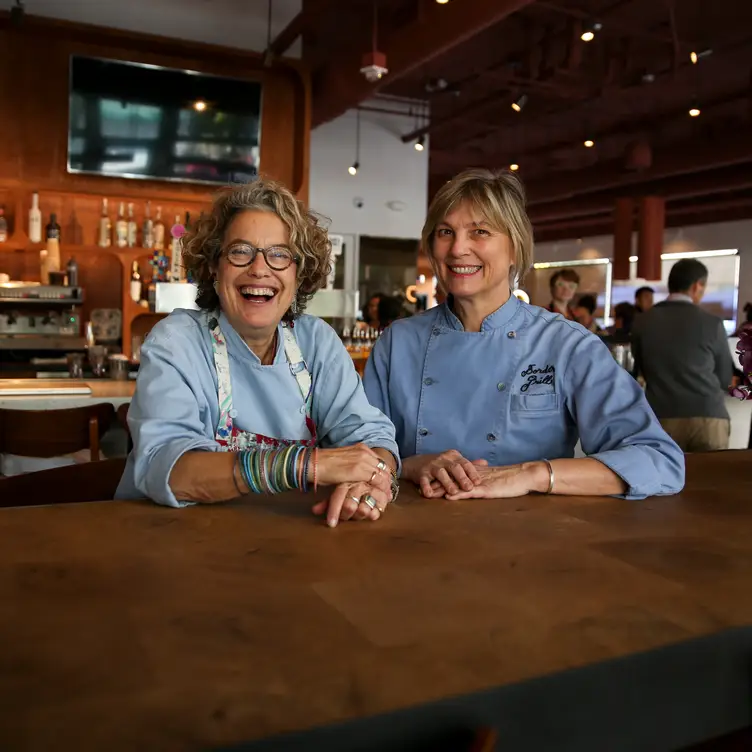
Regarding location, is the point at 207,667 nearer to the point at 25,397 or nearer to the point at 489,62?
the point at 25,397

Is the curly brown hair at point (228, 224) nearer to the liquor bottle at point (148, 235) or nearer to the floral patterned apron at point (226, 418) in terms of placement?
the floral patterned apron at point (226, 418)

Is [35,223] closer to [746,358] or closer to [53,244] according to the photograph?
[53,244]

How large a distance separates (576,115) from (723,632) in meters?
10.7

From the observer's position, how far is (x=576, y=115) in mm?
10516

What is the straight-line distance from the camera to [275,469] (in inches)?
54.2

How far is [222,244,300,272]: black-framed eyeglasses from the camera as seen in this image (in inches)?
68.7

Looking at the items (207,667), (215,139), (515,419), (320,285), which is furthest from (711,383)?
(215,139)

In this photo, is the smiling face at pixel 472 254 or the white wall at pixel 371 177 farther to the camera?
the white wall at pixel 371 177

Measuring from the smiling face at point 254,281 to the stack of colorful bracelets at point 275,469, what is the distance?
0.44 metres

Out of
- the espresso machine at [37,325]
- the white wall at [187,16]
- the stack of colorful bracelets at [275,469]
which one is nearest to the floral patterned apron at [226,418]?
the stack of colorful bracelets at [275,469]

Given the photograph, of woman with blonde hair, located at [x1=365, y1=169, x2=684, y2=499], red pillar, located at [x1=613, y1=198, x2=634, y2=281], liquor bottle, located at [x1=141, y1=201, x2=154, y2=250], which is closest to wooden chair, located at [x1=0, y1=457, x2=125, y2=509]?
woman with blonde hair, located at [x1=365, y1=169, x2=684, y2=499]

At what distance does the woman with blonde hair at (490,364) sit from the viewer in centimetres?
190

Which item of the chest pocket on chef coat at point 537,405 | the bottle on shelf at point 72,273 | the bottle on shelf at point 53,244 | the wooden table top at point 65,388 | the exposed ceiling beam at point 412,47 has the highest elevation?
the exposed ceiling beam at point 412,47

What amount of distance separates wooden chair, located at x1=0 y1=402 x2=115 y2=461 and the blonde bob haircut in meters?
1.80
